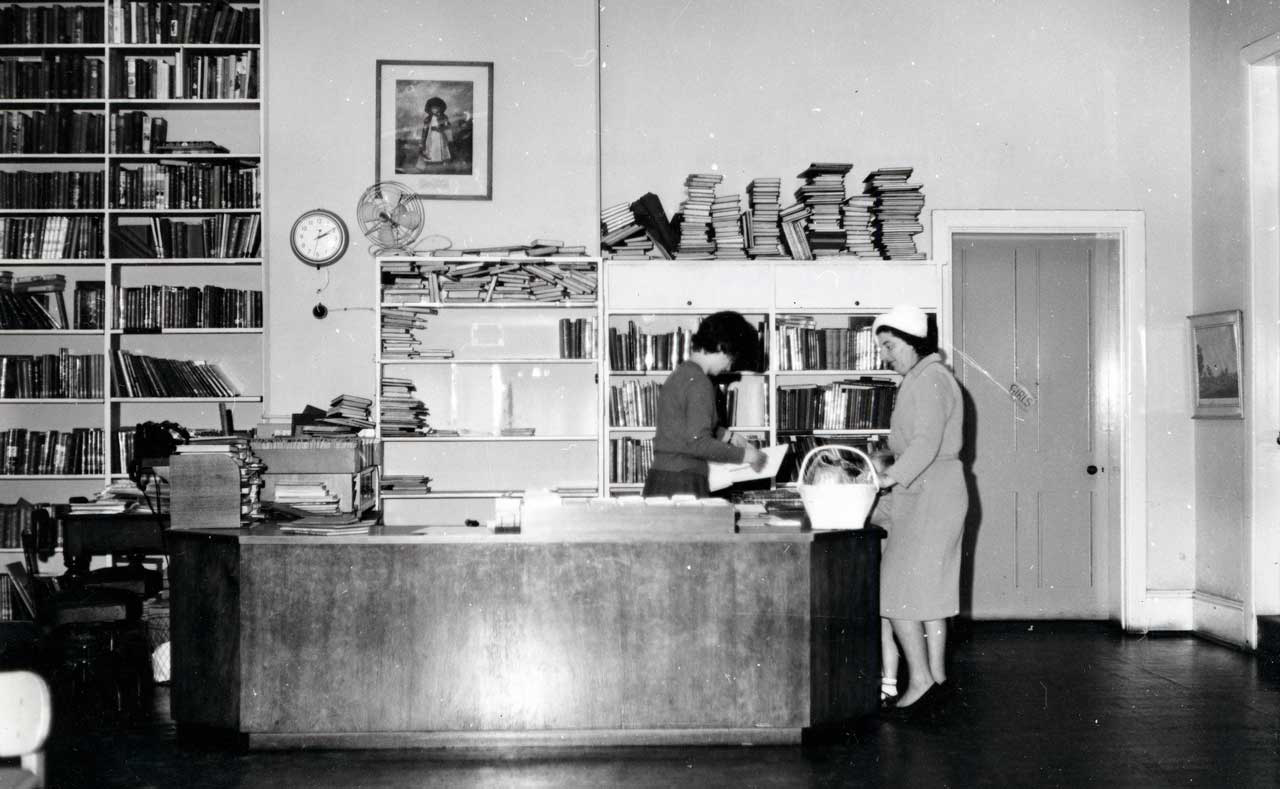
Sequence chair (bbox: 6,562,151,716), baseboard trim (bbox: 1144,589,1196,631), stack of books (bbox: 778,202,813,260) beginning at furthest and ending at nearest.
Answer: baseboard trim (bbox: 1144,589,1196,631) → stack of books (bbox: 778,202,813,260) → chair (bbox: 6,562,151,716)

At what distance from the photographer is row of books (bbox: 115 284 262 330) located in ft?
21.2

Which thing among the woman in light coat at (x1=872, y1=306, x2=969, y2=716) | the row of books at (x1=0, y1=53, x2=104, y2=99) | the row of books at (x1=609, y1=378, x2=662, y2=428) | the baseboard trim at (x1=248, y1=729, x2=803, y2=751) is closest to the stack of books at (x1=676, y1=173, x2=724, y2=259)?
the row of books at (x1=609, y1=378, x2=662, y2=428)

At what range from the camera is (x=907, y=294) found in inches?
250

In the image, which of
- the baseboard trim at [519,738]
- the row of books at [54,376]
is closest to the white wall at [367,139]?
the row of books at [54,376]

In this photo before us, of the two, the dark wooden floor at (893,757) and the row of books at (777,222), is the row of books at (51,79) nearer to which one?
the row of books at (777,222)

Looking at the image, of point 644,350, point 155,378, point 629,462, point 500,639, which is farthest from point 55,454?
point 500,639

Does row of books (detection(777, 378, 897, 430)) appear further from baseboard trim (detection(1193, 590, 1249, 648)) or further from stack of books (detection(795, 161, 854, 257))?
baseboard trim (detection(1193, 590, 1249, 648))

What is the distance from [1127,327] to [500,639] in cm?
459

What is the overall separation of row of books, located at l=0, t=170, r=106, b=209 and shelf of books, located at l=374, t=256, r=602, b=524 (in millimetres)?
1793

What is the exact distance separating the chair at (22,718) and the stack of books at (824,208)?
489 cm

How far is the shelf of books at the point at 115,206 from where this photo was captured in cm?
648

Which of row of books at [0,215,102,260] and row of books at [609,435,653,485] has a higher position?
row of books at [0,215,102,260]

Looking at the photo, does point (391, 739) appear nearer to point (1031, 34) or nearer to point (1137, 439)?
point (1137, 439)

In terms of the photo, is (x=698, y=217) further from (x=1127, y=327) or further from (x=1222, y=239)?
(x=1222, y=239)
